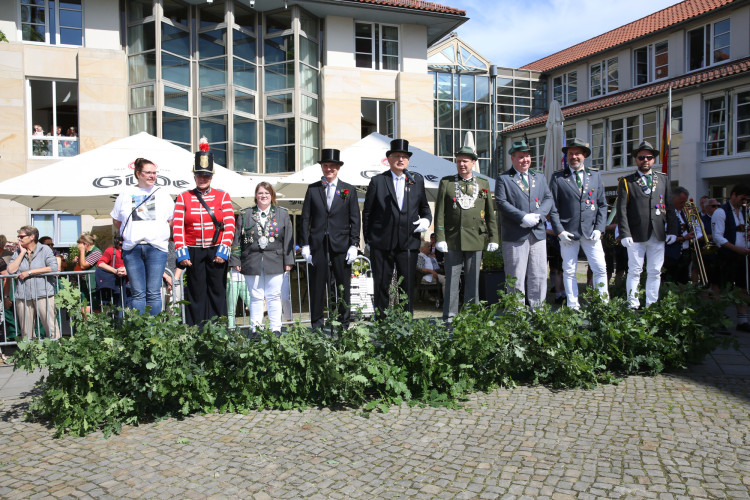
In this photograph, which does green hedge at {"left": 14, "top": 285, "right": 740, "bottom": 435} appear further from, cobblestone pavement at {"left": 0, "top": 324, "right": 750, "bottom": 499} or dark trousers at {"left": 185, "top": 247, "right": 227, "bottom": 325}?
dark trousers at {"left": 185, "top": 247, "right": 227, "bottom": 325}

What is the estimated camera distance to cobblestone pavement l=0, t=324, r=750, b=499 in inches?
127

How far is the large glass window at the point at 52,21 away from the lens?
58.9 feet

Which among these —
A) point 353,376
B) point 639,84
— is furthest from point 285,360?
Result: point 639,84

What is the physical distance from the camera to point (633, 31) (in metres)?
31.5

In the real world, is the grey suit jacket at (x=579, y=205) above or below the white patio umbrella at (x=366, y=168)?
below

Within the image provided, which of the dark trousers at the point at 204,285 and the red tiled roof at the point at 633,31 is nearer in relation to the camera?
the dark trousers at the point at 204,285

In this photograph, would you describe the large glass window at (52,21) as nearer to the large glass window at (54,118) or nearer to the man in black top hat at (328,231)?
the large glass window at (54,118)

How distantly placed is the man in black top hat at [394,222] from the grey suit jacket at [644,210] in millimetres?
2534

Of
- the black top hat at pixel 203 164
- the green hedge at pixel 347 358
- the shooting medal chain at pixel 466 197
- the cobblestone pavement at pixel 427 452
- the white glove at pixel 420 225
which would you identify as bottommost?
the cobblestone pavement at pixel 427 452

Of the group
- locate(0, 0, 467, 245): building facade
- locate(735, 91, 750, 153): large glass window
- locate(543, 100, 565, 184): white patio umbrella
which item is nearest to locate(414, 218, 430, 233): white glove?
locate(543, 100, 565, 184): white patio umbrella

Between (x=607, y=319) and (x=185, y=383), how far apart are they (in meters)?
3.89

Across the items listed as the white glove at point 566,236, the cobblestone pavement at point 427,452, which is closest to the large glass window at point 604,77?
the white glove at point 566,236

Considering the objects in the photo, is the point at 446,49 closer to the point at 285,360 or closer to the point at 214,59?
the point at 214,59

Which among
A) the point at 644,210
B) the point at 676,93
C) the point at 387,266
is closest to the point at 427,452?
the point at 387,266
